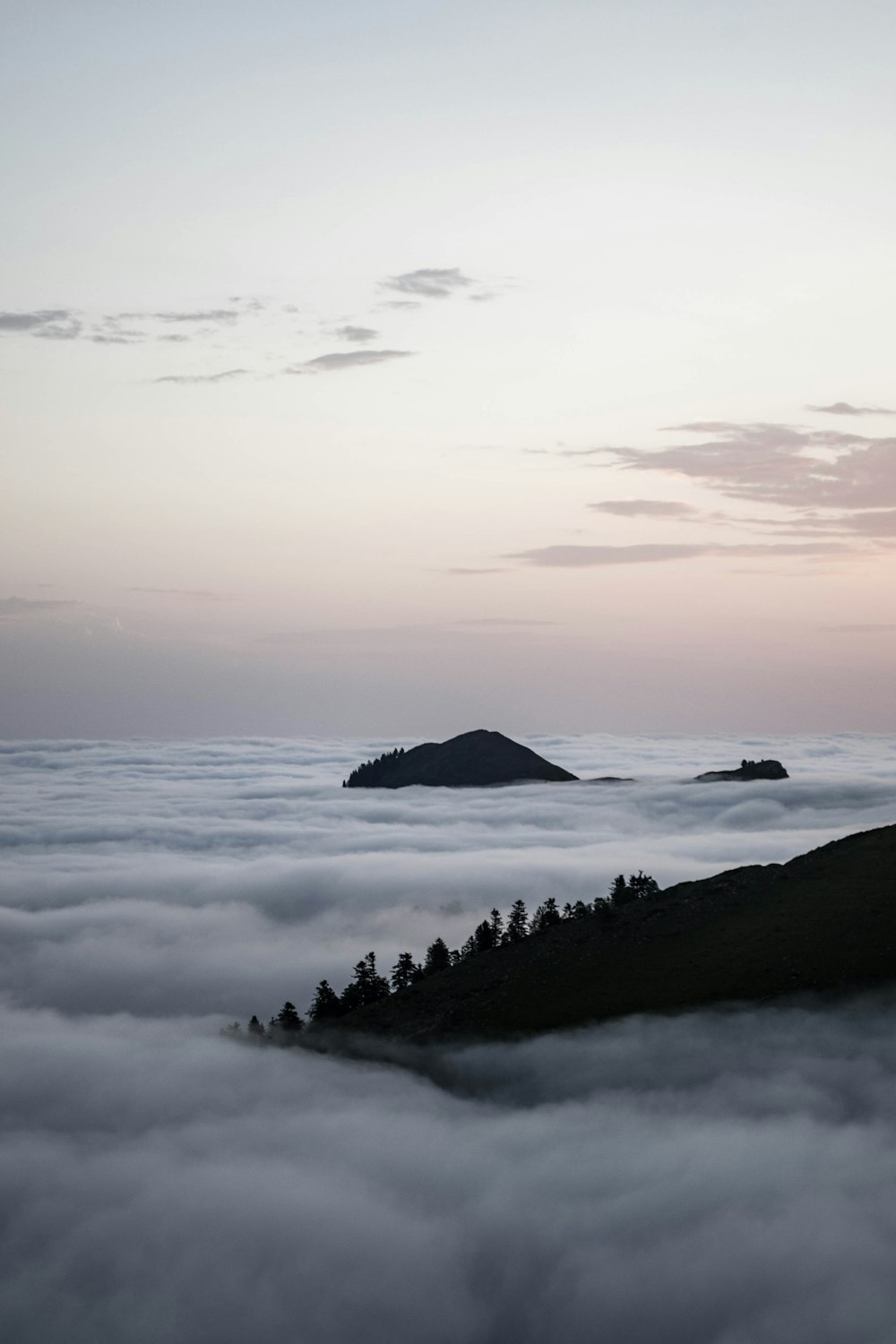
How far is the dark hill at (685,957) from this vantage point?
13075 cm

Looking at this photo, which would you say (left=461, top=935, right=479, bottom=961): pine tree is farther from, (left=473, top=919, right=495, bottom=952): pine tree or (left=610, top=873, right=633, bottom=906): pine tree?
(left=610, top=873, right=633, bottom=906): pine tree

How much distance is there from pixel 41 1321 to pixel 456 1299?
164 ft

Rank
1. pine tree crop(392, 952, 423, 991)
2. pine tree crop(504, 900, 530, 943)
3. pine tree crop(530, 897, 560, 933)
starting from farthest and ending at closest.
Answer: pine tree crop(530, 897, 560, 933) → pine tree crop(392, 952, 423, 991) → pine tree crop(504, 900, 530, 943)

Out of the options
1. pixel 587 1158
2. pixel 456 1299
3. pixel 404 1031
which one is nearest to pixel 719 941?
pixel 587 1158

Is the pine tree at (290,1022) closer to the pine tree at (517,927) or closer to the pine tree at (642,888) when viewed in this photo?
the pine tree at (517,927)

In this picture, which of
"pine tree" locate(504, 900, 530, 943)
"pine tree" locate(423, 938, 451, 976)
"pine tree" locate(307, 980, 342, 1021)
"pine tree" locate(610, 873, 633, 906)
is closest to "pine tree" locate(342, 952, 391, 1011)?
"pine tree" locate(307, 980, 342, 1021)

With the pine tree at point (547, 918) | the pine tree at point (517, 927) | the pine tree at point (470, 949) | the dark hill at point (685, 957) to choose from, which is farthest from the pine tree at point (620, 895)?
the pine tree at point (470, 949)

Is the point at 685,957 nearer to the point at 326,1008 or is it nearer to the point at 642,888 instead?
the point at 642,888

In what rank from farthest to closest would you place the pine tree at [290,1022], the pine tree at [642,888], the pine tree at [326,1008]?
the pine tree at [642,888], the pine tree at [326,1008], the pine tree at [290,1022]

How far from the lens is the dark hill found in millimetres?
130750

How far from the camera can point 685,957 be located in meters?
142

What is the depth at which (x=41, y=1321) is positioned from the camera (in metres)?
133

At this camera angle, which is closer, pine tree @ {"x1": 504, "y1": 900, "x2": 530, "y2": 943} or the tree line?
the tree line

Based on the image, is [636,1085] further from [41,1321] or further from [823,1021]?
[41,1321]
